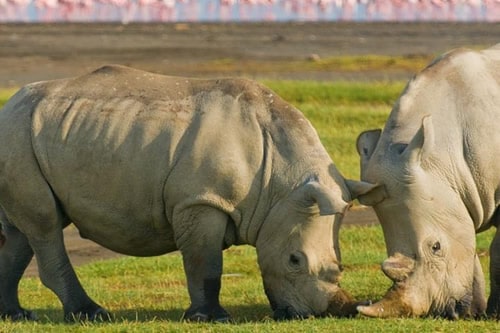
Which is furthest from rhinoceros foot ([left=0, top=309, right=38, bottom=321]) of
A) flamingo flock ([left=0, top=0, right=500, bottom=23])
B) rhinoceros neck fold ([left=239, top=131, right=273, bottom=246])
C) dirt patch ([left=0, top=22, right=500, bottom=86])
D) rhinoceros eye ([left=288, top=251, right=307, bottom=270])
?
flamingo flock ([left=0, top=0, right=500, bottom=23])

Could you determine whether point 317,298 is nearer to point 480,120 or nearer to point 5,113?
point 480,120

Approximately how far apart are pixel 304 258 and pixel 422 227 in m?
0.93

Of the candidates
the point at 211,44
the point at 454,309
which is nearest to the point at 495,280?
the point at 454,309

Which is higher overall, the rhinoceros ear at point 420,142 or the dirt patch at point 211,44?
the rhinoceros ear at point 420,142

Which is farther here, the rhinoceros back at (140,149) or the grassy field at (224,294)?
the rhinoceros back at (140,149)

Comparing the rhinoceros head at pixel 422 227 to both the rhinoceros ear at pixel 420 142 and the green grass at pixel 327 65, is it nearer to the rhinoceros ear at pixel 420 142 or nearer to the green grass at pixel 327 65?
the rhinoceros ear at pixel 420 142

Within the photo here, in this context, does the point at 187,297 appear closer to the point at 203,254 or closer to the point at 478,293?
the point at 203,254

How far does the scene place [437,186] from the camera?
12688mm

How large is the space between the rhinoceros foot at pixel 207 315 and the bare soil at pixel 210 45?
19790 mm

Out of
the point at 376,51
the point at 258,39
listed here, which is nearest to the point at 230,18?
the point at 258,39

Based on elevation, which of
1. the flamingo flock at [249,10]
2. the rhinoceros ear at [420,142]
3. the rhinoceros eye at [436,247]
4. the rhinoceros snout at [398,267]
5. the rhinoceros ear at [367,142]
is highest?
the rhinoceros ear at [420,142]

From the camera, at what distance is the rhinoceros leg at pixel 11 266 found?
44.8ft

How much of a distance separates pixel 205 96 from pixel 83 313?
6.45 ft

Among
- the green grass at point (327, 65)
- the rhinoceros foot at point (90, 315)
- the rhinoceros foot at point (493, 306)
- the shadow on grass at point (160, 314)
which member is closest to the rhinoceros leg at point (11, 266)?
the shadow on grass at point (160, 314)
